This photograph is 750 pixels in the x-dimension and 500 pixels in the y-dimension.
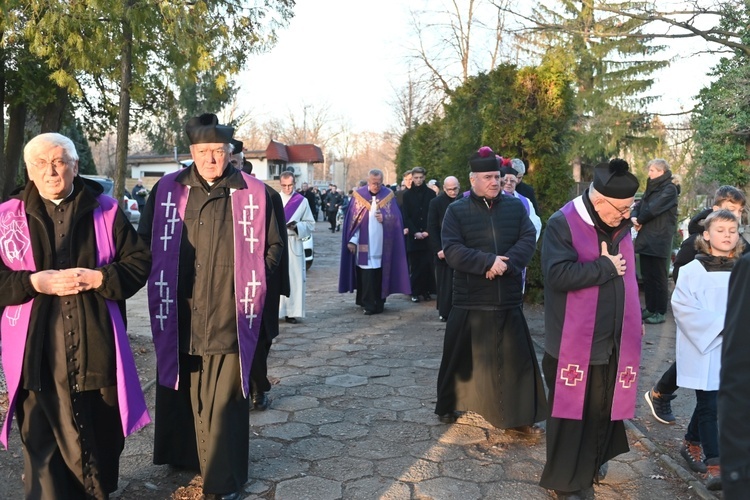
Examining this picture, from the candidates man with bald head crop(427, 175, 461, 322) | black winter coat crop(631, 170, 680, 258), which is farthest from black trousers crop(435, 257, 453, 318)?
black winter coat crop(631, 170, 680, 258)

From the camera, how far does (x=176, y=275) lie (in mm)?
4039

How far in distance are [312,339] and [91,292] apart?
16.1 ft

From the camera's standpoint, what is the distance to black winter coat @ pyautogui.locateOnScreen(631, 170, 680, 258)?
891 centimetres

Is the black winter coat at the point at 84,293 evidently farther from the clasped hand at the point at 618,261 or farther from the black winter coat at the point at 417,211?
the black winter coat at the point at 417,211

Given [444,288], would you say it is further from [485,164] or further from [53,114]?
[53,114]

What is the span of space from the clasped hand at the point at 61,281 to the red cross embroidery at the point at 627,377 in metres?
2.82

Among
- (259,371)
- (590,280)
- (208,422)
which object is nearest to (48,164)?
(208,422)

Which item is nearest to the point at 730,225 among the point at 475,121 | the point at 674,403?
the point at 674,403

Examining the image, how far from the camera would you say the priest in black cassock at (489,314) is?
5051mm

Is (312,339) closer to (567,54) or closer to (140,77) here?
(140,77)

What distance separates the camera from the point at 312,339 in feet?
27.3

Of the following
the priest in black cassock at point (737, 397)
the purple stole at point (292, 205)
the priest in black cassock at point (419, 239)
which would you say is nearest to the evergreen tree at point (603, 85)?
the priest in black cassock at point (419, 239)

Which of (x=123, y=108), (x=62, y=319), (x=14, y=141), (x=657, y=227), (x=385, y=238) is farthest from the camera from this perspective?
(x=14, y=141)

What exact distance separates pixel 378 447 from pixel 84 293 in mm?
2275
